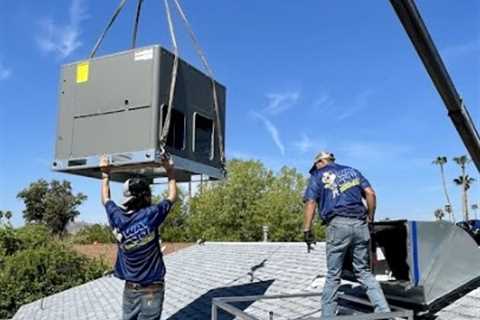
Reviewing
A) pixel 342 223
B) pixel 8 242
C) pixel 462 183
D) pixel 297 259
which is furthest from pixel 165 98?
pixel 462 183

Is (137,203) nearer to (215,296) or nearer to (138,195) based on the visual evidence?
(138,195)

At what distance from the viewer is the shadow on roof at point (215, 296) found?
6492mm

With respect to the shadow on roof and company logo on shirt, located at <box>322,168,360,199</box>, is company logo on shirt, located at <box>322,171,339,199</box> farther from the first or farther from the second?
Result: the shadow on roof

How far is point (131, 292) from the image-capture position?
395 cm

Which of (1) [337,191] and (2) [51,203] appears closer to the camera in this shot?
(1) [337,191]

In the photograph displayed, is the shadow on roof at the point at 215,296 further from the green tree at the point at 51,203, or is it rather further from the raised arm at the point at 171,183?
the green tree at the point at 51,203

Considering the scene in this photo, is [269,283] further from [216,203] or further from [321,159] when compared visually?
[216,203]

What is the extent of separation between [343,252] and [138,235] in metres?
1.66

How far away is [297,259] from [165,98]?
4.98 m

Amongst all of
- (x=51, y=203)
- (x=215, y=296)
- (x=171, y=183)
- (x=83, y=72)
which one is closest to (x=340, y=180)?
(x=171, y=183)

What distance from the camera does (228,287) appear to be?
788 centimetres

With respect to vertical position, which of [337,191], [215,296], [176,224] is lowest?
[215,296]

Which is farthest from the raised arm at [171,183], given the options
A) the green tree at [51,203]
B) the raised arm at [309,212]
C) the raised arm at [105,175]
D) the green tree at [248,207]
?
the green tree at [51,203]

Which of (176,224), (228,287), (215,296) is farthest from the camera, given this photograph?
(176,224)
